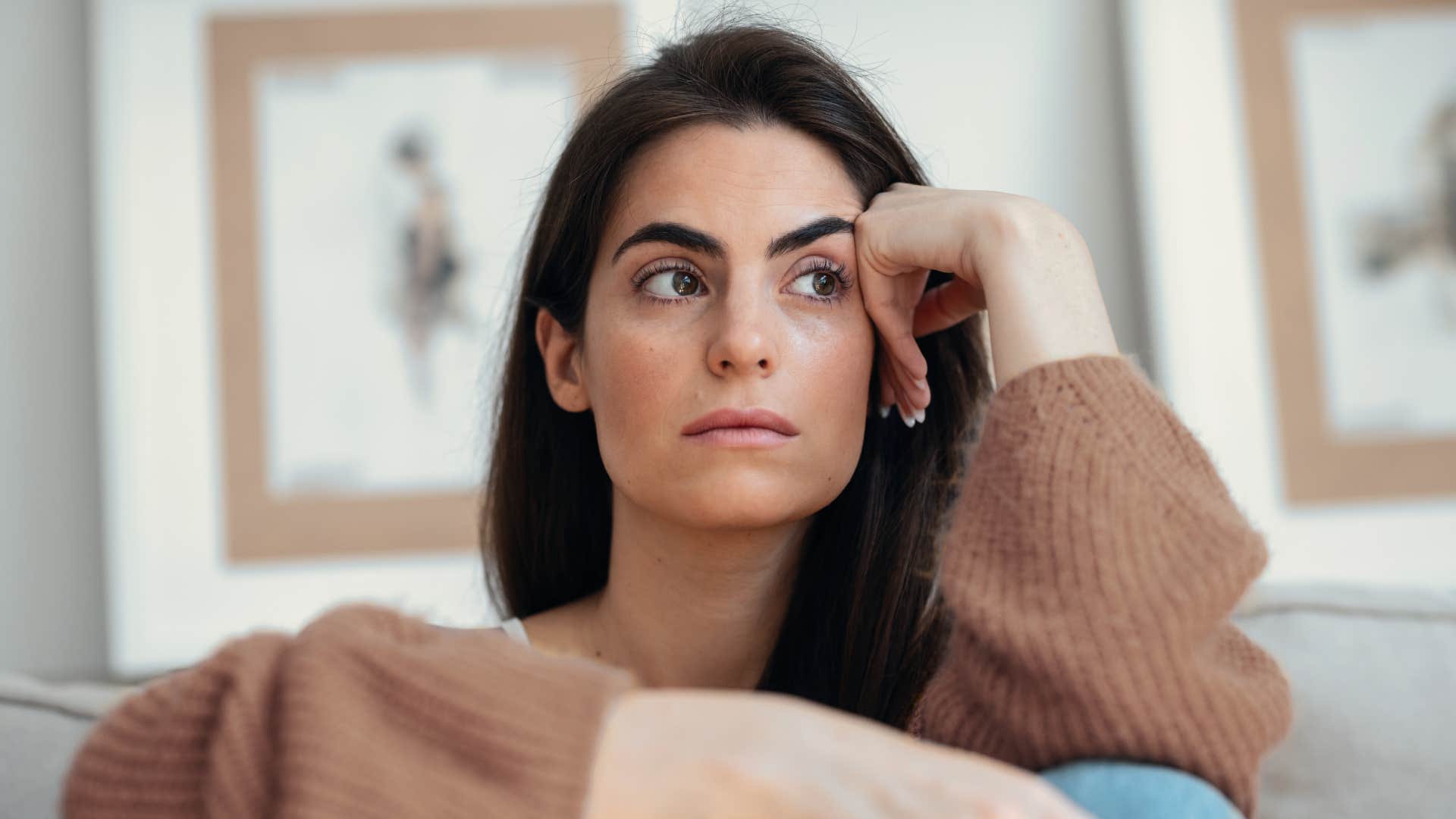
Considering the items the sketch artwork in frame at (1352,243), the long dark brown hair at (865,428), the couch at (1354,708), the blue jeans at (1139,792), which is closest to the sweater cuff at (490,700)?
the blue jeans at (1139,792)

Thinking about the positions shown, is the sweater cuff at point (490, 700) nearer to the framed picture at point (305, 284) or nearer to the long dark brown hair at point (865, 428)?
the long dark brown hair at point (865, 428)

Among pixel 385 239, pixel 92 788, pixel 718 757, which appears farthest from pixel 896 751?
pixel 385 239

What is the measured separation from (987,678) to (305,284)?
1.57 meters

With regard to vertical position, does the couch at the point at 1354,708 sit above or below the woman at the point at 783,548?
below

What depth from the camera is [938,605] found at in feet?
4.80

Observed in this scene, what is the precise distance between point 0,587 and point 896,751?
1943 millimetres

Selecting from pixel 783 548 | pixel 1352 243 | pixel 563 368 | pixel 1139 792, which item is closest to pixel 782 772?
pixel 1139 792

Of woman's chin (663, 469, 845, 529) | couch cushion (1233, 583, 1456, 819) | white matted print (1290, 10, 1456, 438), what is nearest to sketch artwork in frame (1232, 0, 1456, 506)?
white matted print (1290, 10, 1456, 438)

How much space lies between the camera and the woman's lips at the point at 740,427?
1264mm

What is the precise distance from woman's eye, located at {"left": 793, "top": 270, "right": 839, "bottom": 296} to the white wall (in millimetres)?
1416

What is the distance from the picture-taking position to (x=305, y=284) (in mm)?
2166

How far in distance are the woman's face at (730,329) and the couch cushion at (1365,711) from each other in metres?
0.53

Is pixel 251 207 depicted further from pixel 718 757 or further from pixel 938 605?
pixel 718 757

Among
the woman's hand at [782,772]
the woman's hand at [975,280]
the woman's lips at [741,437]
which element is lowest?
the woman's hand at [782,772]
